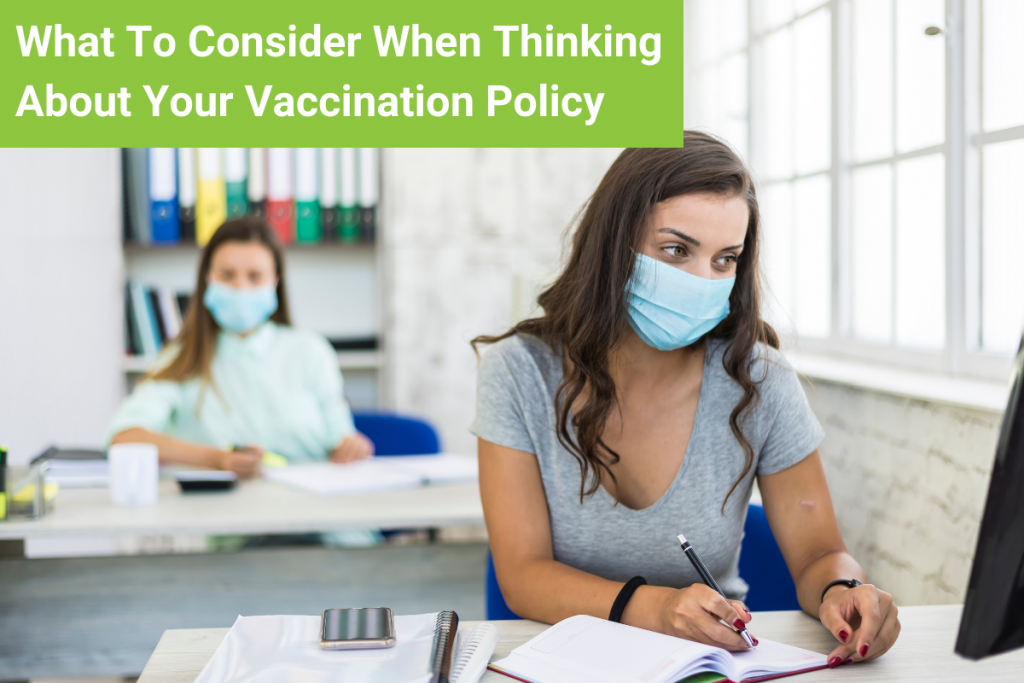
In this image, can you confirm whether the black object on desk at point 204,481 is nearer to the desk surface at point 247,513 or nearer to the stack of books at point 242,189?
the desk surface at point 247,513

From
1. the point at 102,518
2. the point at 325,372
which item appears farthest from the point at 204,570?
the point at 325,372

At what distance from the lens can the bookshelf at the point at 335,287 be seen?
3.53 metres

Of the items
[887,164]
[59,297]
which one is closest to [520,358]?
[887,164]

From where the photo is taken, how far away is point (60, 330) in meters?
3.18

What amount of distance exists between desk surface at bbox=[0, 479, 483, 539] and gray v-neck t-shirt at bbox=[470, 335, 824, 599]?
495 millimetres

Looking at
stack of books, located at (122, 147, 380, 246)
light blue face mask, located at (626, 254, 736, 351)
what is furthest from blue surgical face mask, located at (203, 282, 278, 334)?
light blue face mask, located at (626, 254, 736, 351)

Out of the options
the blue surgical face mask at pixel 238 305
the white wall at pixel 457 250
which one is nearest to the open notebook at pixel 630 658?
the blue surgical face mask at pixel 238 305

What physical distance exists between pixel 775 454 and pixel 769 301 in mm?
308

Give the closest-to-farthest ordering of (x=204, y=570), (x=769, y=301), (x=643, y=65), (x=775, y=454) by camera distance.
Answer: (x=775, y=454), (x=769, y=301), (x=643, y=65), (x=204, y=570)

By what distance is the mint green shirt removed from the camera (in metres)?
2.49

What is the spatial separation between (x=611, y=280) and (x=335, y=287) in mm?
2534

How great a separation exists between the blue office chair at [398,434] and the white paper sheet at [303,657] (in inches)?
61.0

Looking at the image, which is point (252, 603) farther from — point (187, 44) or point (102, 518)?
point (187, 44)

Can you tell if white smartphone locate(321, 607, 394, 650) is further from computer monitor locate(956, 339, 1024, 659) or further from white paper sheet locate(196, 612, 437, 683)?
computer monitor locate(956, 339, 1024, 659)
